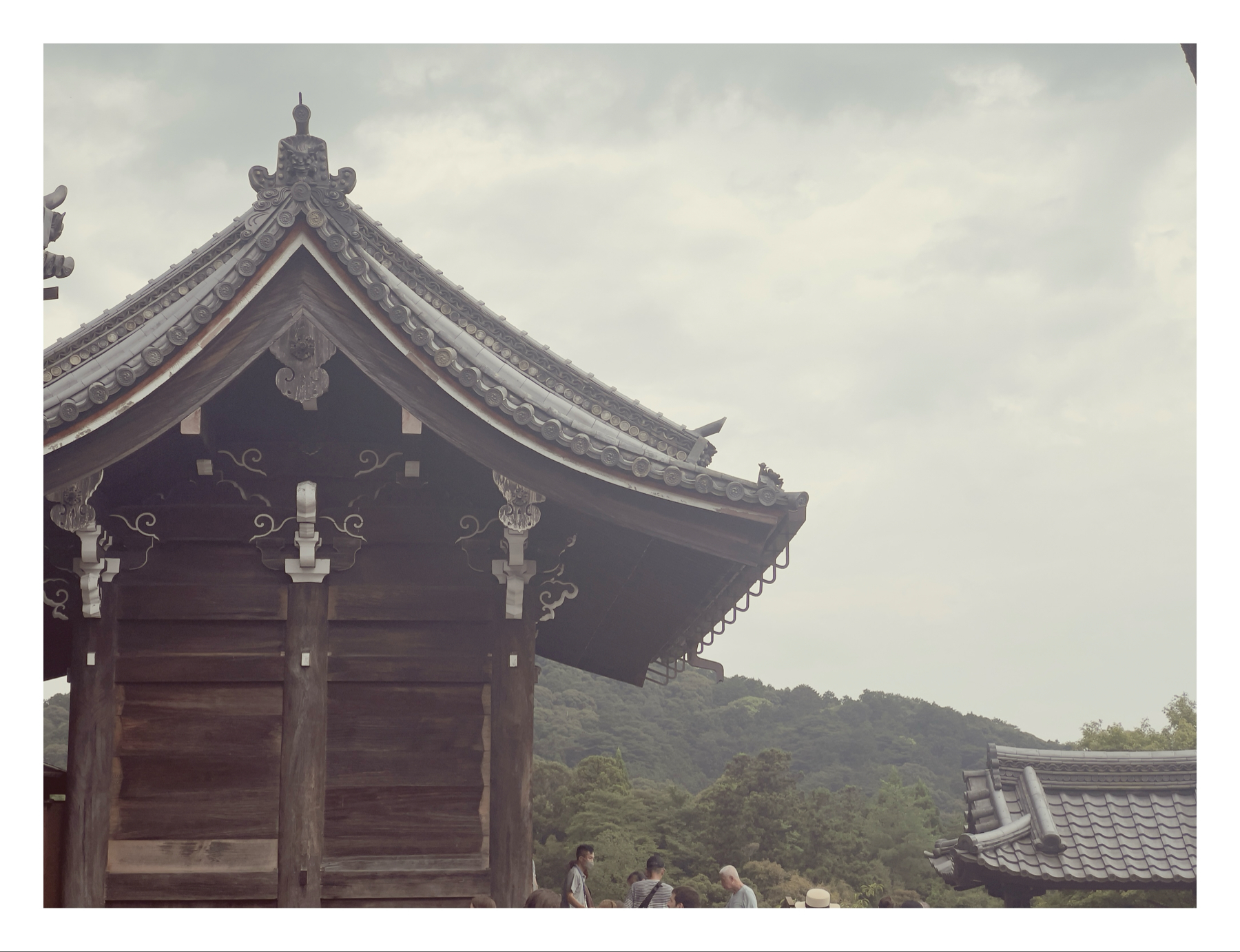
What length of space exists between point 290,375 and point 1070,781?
9962mm

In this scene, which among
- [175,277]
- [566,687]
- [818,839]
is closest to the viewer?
[175,277]

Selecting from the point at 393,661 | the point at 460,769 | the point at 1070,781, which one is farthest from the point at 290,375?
the point at 1070,781

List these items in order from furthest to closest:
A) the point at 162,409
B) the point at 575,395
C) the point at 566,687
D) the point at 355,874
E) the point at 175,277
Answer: the point at 566,687
the point at 575,395
the point at 175,277
the point at 355,874
the point at 162,409

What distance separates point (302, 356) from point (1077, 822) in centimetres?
988

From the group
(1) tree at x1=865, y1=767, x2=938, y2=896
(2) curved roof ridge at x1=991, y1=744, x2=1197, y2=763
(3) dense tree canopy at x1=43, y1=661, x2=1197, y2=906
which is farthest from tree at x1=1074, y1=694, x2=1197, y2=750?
(2) curved roof ridge at x1=991, y1=744, x2=1197, y2=763

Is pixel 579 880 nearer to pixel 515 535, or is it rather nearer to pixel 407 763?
pixel 407 763

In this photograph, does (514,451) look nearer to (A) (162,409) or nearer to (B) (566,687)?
(A) (162,409)

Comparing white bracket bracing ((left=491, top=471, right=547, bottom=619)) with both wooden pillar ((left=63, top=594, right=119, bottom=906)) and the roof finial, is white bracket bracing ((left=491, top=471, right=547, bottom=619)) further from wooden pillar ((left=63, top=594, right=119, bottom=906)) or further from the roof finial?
the roof finial

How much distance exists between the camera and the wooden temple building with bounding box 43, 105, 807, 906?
679cm

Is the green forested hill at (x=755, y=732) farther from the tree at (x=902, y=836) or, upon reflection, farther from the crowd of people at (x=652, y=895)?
the crowd of people at (x=652, y=895)

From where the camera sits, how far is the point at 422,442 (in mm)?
7570

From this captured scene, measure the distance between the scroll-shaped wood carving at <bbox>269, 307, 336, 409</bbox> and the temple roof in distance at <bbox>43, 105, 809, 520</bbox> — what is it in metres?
0.36

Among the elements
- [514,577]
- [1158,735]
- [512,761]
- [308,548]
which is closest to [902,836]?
[1158,735]

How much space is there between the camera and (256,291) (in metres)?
6.69
